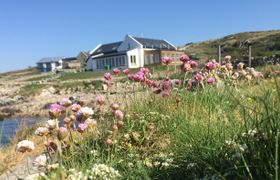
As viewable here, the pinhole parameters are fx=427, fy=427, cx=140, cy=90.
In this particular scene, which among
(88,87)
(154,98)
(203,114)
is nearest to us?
(203,114)

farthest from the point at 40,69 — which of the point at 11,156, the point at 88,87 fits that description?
the point at 11,156

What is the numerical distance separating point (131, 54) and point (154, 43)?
26.0 ft

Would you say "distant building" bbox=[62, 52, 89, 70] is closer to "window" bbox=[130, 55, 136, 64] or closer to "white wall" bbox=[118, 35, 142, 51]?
"white wall" bbox=[118, 35, 142, 51]

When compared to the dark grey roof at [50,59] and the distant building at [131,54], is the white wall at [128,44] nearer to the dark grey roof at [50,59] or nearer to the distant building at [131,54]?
the distant building at [131,54]

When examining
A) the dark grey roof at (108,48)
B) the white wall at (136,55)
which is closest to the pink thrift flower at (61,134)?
the white wall at (136,55)

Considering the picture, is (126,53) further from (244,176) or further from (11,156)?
(244,176)

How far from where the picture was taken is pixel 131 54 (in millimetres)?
63156

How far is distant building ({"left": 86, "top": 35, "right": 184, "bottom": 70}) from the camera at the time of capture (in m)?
62.9

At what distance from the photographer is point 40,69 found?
93625 mm

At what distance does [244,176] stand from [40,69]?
9396cm

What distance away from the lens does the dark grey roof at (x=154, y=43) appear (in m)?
66.1

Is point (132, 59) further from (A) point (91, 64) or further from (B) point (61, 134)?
(B) point (61, 134)

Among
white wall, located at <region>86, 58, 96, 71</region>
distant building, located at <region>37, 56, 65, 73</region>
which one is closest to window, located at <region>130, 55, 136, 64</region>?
white wall, located at <region>86, 58, 96, 71</region>

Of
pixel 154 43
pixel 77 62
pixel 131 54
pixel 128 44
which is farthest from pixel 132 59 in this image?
pixel 77 62
